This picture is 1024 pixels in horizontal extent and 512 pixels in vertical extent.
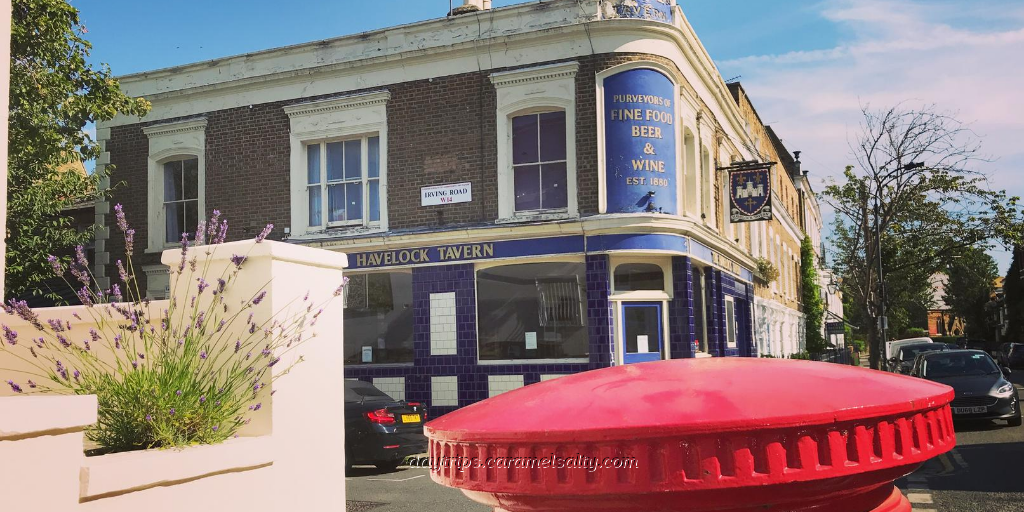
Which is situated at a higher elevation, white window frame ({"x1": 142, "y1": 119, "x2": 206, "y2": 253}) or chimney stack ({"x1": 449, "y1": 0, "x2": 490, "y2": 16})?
chimney stack ({"x1": 449, "y1": 0, "x2": 490, "y2": 16})

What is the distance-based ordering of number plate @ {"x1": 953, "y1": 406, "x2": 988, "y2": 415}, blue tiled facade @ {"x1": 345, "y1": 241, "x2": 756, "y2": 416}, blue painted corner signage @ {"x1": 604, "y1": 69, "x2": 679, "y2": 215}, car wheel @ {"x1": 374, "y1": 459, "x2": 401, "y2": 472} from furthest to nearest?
1. blue painted corner signage @ {"x1": 604, "y1": 69, "x2": 679, "y2": 215}
2. blue tiled facade @ {"x1": 345, "y1": 241, "x2": 756, "y2": 416}
3. number plate @ {"x1": 953, "y1": 406, "x2": 988, "y2": 415}
4. car wheel @ {"x1": 374, "y1": 459, "x2": 401, "y2": 472}

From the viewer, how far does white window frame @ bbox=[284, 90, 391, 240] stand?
19641mm

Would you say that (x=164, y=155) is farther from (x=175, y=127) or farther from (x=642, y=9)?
(x=642, y=9)

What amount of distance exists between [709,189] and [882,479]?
21.7m

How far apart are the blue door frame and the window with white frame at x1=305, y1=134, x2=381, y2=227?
5971mm

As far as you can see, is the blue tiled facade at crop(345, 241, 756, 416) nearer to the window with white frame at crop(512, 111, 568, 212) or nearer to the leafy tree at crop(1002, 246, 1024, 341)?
the window with white frame at crop(512, 111, 568, 212)

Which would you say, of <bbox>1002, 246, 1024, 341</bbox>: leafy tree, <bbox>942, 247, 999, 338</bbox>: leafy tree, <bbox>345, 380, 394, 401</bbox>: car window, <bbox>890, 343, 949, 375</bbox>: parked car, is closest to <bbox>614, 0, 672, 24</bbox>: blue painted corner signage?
<bbox>345, 380, 394, 401</bbox>: car window

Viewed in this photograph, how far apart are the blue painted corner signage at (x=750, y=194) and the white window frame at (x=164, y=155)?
43.1 ft

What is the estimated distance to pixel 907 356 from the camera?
30734mm

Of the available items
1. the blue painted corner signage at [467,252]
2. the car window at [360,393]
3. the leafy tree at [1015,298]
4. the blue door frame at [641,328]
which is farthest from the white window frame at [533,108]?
the leafy tree at [1015,298]

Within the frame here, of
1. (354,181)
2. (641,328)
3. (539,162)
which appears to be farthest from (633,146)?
(354,181)

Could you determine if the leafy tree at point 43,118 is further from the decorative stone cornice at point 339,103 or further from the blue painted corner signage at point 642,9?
the blue painted corner signage at point 642,9

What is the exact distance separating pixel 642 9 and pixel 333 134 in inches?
291

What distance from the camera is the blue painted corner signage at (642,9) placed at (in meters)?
18.1
